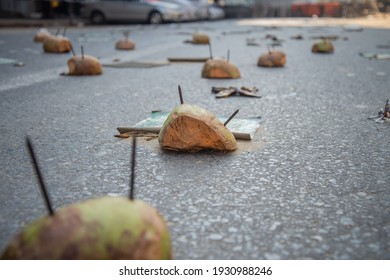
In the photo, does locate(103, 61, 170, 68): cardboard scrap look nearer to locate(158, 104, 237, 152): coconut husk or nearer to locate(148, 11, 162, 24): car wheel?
locate(158, 104, 237, 152): coconut husk

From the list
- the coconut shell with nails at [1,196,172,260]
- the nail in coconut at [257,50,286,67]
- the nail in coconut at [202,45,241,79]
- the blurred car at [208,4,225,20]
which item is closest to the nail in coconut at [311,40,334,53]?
the nail in coconut at [257,50,286,67]

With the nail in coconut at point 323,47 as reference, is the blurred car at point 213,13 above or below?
above

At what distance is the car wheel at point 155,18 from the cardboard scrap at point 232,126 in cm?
1441

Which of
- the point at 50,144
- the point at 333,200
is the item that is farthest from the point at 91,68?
the point at 333,200

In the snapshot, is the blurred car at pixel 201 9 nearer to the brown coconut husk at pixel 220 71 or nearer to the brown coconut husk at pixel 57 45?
the brown coconut husk at pixel 57 45

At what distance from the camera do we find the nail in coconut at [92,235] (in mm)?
1131

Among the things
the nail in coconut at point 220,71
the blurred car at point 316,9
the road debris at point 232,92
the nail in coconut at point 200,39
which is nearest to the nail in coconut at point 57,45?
the nail in coconut at point 200,39

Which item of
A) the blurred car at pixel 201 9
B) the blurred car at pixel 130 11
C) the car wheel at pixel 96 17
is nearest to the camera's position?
the blurred car at pixel 130 11

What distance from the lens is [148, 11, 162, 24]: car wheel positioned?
17.0m

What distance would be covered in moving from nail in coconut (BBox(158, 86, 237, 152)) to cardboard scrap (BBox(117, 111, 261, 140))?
277mm

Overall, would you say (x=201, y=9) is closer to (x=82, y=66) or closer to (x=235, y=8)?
(x=235, y=8)

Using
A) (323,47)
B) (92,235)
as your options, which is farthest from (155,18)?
(92,235)

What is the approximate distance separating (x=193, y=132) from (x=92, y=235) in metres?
1.43
